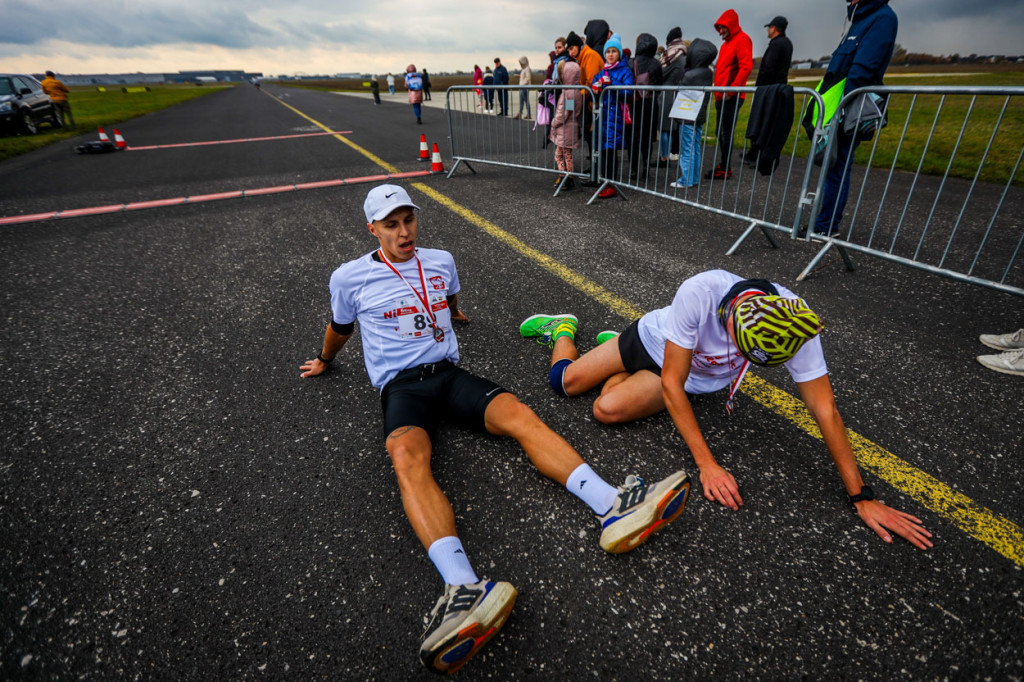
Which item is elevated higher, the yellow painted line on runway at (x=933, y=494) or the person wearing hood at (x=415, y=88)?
the person wearing hood at (x=415, y=88)

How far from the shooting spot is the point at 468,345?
11.2 ft

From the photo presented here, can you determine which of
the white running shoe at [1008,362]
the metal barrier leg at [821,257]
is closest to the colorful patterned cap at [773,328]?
the white running shoe at [1008,362]

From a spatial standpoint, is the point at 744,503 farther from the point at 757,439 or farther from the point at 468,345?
the point at 468,345

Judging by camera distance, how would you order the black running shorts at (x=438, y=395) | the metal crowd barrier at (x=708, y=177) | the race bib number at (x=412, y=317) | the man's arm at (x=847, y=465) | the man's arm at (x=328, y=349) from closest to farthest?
the man's arm at (x=847, y=465), the black running shorts at (x=438, y=395), the race bib number at (x=412, y=317), the man's arm at (x=328, y=349), the metal crowd barrier at (x=708, y=177)

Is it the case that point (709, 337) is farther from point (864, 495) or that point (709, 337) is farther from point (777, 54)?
point (777, 54)

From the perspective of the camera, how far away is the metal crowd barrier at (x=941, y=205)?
12.2ft

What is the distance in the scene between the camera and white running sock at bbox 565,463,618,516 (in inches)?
80.5

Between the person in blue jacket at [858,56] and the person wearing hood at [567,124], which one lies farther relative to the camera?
the person wearing hood at [567,124]

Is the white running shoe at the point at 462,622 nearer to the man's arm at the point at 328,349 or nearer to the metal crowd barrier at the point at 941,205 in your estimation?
the man's arm at the point at 328,349

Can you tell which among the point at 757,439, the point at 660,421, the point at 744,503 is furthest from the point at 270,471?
the point at 757,439

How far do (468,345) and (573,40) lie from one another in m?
7.04

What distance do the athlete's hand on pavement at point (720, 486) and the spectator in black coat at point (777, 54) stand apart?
6.30 meters

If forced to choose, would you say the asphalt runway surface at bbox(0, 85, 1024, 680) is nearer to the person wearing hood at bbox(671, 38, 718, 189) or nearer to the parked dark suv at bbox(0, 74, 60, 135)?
the person wearing hood at bbox(671, 38, 718, 189)

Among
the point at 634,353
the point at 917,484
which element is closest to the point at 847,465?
the point at 917,484
